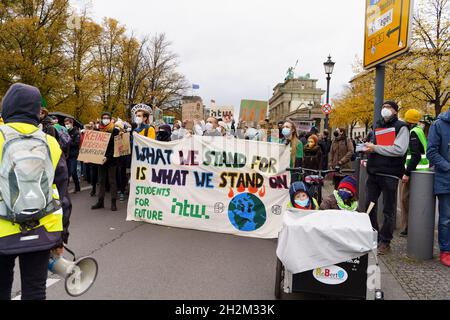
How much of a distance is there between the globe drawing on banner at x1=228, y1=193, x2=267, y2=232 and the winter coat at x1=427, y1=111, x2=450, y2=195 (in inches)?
98.1

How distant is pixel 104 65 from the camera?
34.3 m

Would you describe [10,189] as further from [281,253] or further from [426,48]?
[426,48]

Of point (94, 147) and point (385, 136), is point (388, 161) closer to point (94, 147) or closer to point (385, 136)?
point (385, 136)

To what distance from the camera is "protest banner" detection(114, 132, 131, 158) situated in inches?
337

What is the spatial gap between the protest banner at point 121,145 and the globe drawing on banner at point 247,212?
10.9ft

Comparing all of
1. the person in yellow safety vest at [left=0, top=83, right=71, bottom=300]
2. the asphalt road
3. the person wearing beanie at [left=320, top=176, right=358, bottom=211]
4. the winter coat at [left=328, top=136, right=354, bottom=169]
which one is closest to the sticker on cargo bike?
the asphalt road

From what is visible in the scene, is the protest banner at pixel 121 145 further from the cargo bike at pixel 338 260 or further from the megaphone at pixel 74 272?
the megaphone at pixel 74 272

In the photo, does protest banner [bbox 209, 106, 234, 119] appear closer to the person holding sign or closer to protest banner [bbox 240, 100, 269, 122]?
protest banner [bbox 240, 100, 269, 122]

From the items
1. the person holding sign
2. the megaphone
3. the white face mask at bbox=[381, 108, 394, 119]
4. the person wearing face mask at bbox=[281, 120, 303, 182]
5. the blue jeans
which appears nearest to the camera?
the megaphone

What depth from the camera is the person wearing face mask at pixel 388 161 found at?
530 cm

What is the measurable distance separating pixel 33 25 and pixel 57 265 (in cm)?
2591

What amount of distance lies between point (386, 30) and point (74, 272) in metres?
6.57

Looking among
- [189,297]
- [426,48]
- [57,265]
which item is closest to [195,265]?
[189,297]

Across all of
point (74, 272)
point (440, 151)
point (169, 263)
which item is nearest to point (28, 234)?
point (74, 272)
